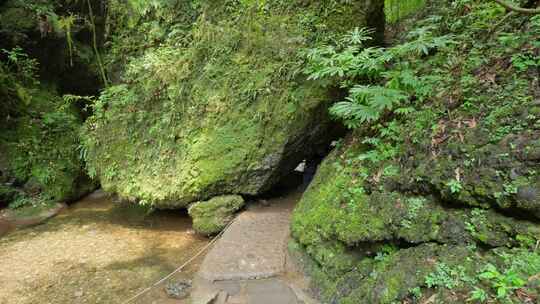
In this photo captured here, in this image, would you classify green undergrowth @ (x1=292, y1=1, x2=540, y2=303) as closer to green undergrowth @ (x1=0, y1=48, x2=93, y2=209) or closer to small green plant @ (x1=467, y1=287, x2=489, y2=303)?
small green plant @ (x1=467, y1=287, x2=489, y2=303)

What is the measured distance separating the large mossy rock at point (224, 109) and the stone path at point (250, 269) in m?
1.03

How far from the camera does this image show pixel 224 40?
6.71 m

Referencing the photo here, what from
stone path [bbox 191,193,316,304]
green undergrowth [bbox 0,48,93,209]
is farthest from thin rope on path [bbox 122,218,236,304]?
green undergrowth [bbox 0,48,93,209]

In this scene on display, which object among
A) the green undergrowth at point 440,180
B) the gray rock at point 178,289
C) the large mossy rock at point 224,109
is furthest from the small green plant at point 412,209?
the gray rock at point 178,289

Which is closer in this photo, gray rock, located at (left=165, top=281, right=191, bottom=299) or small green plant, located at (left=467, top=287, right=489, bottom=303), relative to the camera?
small green plant, located at (left=467, top=287, right=489, bottom=303)

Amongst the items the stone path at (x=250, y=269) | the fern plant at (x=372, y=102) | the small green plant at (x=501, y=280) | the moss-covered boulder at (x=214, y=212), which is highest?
the fern plant at (x=372, y=102)

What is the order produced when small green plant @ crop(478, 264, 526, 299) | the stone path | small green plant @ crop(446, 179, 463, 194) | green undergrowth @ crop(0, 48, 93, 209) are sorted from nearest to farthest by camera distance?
1. small green plant @ crop(478, 264, 526, 299)
2. small green plant @ crop(446, 179, 463, 194)
3. the stone path
4. green undergrowth @ crop(0, 48, 93, 209)

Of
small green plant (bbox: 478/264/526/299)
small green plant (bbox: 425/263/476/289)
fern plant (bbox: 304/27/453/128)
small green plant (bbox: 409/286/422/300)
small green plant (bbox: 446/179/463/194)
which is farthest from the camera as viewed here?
fern plant (bbox: 304/27/453/128)

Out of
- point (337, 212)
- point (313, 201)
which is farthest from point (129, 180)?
point (337, 212)

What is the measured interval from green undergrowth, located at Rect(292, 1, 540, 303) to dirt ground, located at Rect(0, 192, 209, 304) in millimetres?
2273

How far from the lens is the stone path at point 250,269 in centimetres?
400

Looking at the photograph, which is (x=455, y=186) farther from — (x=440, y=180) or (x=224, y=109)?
(x=224, y=109)

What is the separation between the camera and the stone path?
13.1 feet

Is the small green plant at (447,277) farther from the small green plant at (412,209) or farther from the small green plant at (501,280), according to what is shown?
the small green plant at (412,209)
